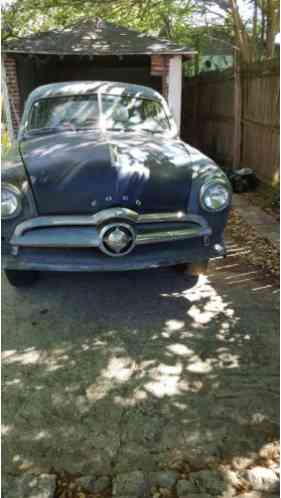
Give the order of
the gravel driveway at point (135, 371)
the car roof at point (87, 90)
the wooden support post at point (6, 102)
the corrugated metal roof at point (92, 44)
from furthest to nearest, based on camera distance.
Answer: the wooden support post at point (6, 102), the corrugated metal roof at point (92, 44), the car roof at point (87, 90), the gravel driveway at point (135, 371)

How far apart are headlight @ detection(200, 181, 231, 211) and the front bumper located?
0.43ft

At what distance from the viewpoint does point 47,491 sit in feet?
6.45

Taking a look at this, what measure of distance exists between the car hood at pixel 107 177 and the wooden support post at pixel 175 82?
19.7 feet

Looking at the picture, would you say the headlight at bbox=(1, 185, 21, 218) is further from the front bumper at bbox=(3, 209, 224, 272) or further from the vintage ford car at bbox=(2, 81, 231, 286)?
the front bumper at bbox=(3, 209, 224, 272)

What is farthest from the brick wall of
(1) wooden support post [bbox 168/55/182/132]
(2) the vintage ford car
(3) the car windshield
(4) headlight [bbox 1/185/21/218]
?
(4) headlight [bbox 1/185/21/218]

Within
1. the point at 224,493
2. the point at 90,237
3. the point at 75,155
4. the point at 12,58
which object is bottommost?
the point at 224,493

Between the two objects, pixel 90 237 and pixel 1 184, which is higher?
pixel 1 184

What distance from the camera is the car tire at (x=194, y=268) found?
3996 millimetres

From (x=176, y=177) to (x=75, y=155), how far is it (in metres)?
0.90

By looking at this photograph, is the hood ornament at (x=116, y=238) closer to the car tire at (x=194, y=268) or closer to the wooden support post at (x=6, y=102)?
the car tire at (x=194, y=268)

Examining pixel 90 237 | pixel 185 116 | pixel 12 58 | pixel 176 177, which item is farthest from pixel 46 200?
pixel 185 116

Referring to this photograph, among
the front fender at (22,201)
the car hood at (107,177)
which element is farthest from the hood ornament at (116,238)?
the front fender at (22,201)

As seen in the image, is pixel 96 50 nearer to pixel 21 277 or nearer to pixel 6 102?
pixel 6 102

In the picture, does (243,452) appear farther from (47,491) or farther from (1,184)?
(1,184)
